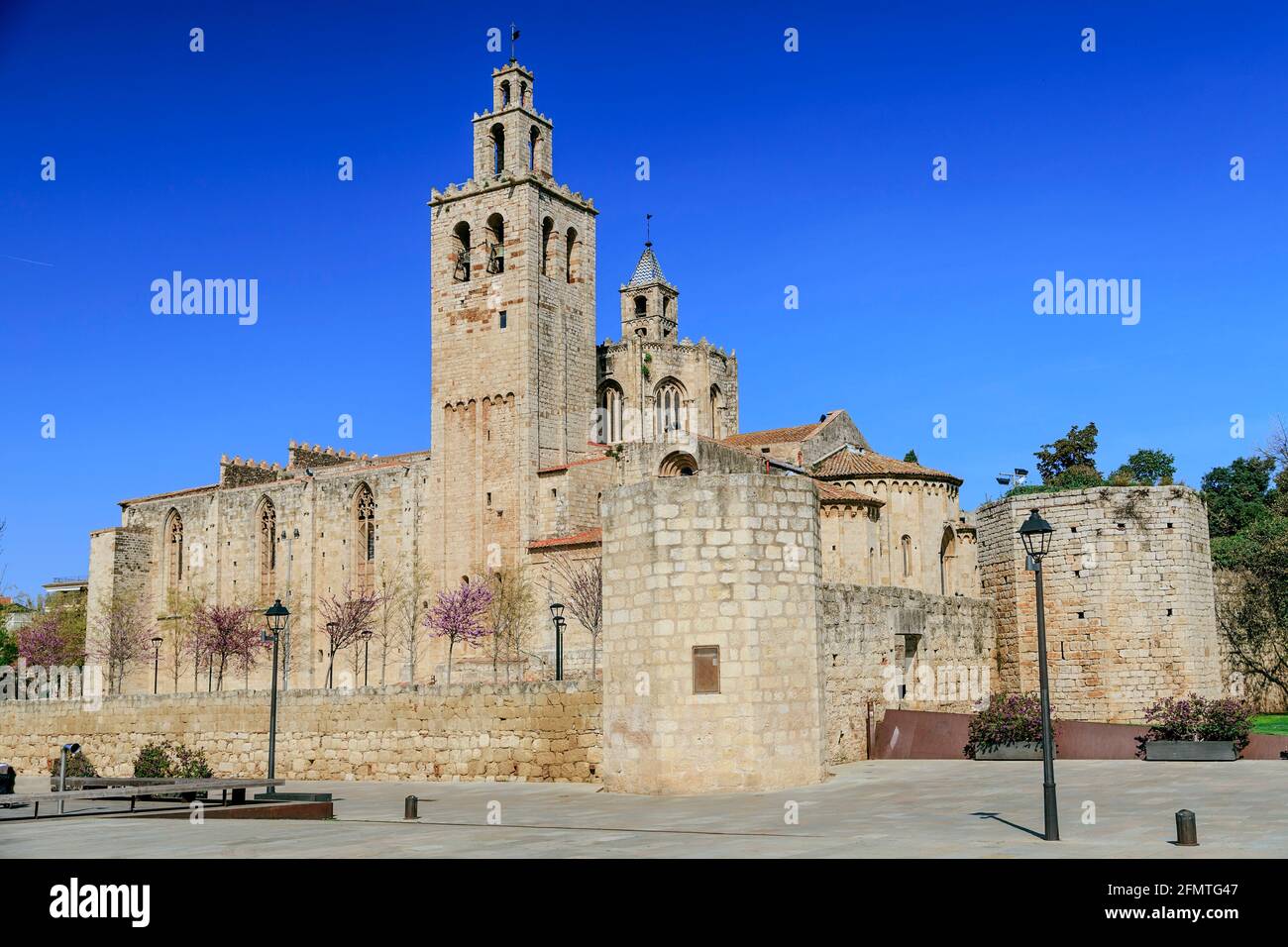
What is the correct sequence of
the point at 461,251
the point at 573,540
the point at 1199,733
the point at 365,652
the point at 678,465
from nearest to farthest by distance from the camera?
the point at 1199,733 < the point at 678,465 < the point at 573,540 < the point at 365,652 < the point at 461,251

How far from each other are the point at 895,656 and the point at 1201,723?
6015 millimetres

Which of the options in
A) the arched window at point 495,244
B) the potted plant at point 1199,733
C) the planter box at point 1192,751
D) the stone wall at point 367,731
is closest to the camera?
the planter box at point 1192,751

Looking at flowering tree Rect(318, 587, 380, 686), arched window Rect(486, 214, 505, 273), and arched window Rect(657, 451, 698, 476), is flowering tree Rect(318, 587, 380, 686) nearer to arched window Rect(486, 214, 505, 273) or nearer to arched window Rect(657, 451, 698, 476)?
arched window Rect(486, 214, 505, 273)

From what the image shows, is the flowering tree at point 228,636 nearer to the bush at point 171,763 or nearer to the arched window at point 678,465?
the arched window at point 678,465

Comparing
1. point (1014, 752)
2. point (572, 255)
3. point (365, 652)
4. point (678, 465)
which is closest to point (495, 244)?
point (572, 255)

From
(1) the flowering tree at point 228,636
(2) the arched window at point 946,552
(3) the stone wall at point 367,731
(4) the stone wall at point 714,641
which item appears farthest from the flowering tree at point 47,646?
(4) the stone wall at point 714,641

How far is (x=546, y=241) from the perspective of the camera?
58.7 m

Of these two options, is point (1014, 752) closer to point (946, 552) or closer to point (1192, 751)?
point (1192, 751)

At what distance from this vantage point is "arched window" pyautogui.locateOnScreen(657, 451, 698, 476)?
4847 cm

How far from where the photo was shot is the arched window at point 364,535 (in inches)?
2399

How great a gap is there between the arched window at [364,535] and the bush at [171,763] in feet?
109

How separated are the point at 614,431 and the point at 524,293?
12.4m
